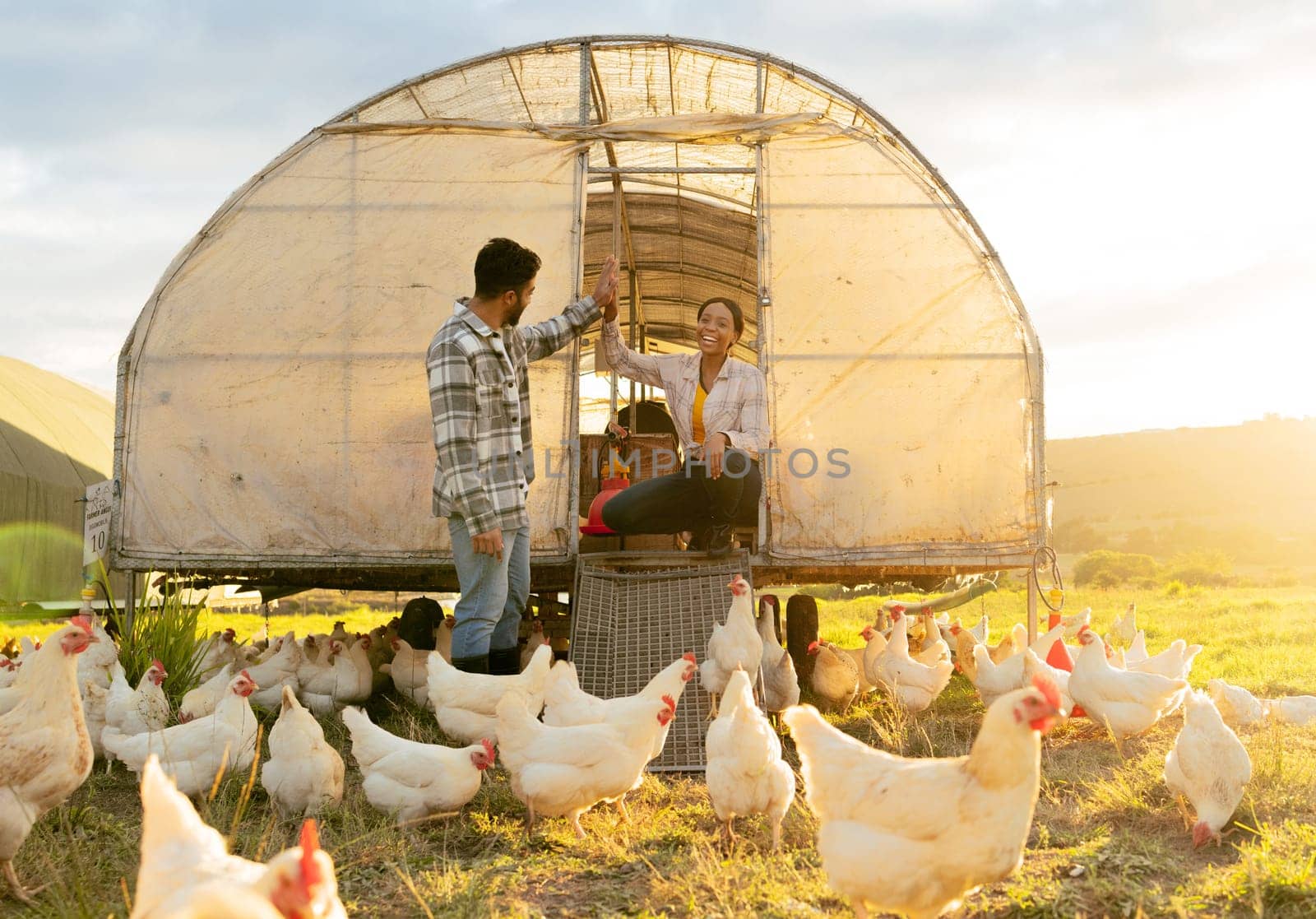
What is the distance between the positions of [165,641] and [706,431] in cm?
397

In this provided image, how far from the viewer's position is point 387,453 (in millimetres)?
7242

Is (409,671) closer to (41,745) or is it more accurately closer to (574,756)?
(574,756)

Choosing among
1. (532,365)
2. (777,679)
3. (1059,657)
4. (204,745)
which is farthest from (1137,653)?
(204,745)

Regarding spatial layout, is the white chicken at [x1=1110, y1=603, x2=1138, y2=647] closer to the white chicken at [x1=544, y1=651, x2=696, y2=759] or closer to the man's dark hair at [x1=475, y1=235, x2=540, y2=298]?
the white chicken at [x1=544, y1=651, x2=696, y2=759]

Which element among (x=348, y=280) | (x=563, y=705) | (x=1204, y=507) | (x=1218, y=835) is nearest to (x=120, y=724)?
(x=563, y=705)

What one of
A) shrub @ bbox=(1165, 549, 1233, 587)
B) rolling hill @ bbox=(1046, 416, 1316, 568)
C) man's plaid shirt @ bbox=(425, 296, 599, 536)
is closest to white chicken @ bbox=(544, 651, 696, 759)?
man's plaid shirt @ bbox=(425, 296, 599, 536)

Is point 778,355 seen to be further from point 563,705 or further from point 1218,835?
point 1218,835

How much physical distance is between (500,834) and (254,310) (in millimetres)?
4461

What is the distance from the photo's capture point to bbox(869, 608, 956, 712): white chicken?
7152mm

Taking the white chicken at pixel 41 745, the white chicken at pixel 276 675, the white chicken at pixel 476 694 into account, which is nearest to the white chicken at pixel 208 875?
the white chicken at pixel 41 745

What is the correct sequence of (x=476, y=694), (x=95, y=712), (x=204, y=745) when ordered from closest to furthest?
1. (x=204, y=745)
2. (x=476, y=694)
3. (x=95, y=712)

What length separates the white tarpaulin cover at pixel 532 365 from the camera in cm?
721

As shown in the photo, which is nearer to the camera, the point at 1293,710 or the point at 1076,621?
the point at 1293,710

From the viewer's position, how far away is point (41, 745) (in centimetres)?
403
